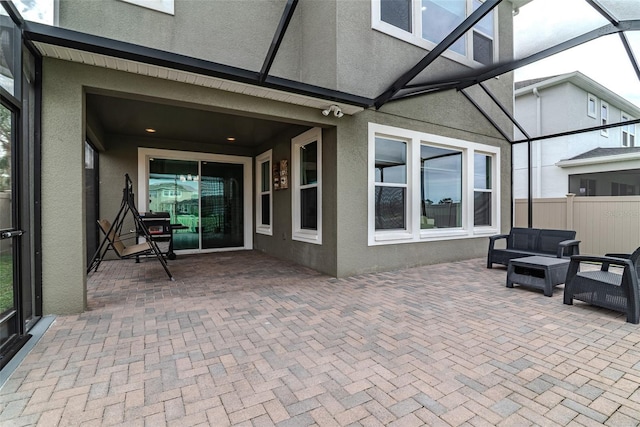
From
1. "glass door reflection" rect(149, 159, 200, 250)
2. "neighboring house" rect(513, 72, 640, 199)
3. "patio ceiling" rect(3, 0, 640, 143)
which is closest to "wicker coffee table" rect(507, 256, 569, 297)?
"patio ceiling" rect(3, 0, 640, 143)

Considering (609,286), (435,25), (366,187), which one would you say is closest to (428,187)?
(366,187)

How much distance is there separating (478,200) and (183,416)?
7.23 metres

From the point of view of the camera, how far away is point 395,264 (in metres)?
5.68

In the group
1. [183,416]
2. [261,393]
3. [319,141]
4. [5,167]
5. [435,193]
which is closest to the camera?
[183,416]

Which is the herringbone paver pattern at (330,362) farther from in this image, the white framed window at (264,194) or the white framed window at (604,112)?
the white framed window at (604,112)

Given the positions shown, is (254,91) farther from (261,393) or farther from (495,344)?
(495,344)

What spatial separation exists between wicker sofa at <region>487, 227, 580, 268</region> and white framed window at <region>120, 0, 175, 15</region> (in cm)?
657

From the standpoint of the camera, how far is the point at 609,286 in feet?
11.0

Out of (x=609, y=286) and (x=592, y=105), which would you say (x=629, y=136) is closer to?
(x=592, y=105)

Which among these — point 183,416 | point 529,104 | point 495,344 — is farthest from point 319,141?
point 529,104

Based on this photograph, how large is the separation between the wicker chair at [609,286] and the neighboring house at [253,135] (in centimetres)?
258

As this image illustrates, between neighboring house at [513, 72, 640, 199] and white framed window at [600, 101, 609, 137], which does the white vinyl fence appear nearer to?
neighboring house at [513, 72, 640, 199]

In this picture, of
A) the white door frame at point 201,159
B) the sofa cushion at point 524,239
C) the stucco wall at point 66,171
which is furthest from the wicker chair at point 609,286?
the white door frame at point 201,159

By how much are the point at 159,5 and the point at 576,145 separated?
1253cm
